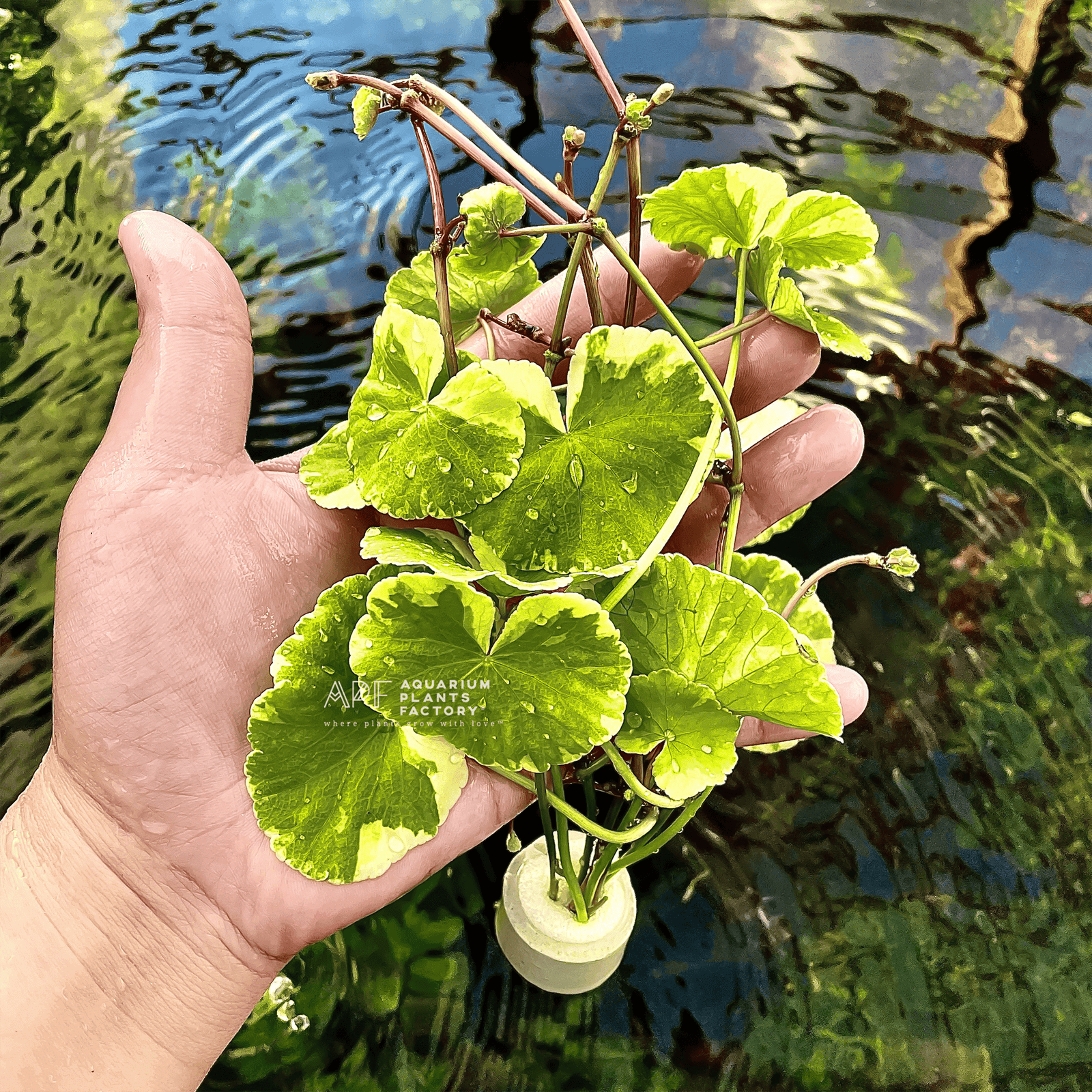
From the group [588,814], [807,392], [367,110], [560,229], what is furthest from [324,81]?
[807,392]

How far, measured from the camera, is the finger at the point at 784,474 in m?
0.74

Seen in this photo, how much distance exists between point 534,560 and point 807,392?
726 millimetres

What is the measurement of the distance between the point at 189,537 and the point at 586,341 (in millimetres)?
355

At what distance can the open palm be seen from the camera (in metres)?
0.65

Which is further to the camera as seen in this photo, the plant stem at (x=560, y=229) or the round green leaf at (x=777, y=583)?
the round green leaf at (x=777, y=583)

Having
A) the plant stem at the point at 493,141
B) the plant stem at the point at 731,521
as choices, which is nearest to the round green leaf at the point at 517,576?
the plant stem at the point at 731,521

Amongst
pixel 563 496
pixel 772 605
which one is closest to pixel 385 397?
pixel 563 496

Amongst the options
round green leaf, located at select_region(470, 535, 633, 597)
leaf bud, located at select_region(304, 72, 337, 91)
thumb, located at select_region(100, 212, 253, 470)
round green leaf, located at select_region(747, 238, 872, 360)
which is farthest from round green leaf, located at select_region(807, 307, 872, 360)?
thumb, located at select_region(100, 212, 253, 470)

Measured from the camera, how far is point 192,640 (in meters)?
0.66

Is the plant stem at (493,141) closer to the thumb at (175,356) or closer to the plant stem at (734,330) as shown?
the plant stem at (734,330)

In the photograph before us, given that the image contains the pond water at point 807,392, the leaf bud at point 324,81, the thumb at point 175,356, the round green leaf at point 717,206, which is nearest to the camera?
the leaf bud at point 324,81

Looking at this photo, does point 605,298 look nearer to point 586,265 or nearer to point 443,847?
point 586,265

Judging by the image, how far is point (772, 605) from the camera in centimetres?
76

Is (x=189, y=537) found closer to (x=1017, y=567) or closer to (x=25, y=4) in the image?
(x=1017, y=567)
